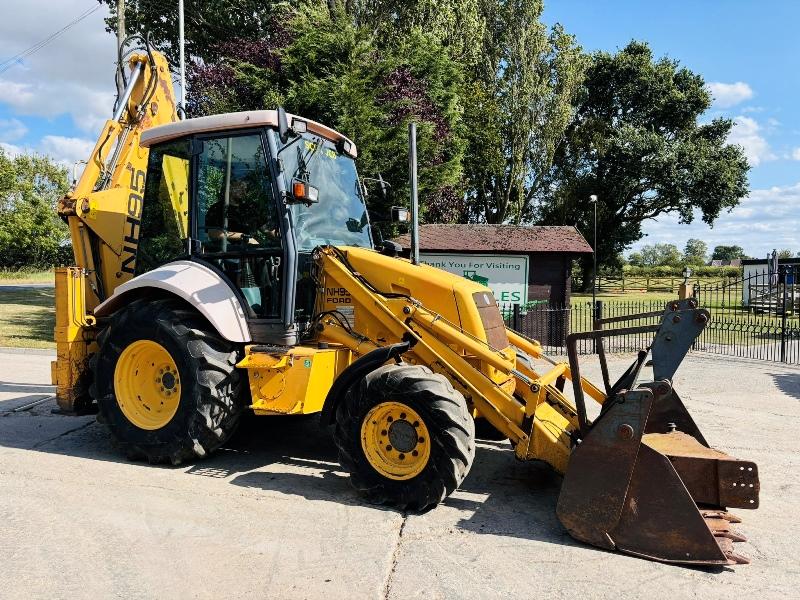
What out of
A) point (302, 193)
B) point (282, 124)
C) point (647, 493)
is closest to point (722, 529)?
point (647, 493)

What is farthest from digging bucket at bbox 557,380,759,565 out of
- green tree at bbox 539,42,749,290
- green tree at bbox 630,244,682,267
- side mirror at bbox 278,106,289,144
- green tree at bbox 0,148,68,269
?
green tree at bbox 630,244,682,267

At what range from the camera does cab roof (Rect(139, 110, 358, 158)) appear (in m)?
5.24

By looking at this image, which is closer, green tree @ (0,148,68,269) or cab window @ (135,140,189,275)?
cab window @ (135,140,189,275)

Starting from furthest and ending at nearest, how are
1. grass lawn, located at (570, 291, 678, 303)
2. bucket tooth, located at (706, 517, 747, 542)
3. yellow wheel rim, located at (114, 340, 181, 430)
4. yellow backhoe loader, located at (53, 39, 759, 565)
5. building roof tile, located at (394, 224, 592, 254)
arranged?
grass lawn, located at (570, 291, 678, 303) < building roof tile, located at (394, 224, 592, 254) < yellow wheel rim, located at (114, 340, 181, 430) < yellow backhoe loader, located at (53, 39, 759, 565) < bucket tooth, located at (706, 517, 747, 542)

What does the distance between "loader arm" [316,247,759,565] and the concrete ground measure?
0.20 m

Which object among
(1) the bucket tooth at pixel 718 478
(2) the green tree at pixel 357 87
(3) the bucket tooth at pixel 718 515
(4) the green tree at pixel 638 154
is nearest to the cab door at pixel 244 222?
(1) the bucket tooth at pixel 718 478

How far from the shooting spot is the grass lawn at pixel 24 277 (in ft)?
117

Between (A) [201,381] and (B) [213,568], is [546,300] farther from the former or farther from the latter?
(B) [213,568]

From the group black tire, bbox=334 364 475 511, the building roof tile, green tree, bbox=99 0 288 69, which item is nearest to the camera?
black tire, bbox=334 364 475 511

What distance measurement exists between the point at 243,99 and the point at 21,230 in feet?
100

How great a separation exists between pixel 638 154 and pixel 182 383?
3242 centimetres

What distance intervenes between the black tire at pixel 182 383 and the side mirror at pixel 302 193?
54.6 inches

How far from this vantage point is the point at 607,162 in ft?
109

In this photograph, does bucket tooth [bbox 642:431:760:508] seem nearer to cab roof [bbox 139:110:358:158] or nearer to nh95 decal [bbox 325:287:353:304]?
nh95 decal [bbox 325:287:353:304]
